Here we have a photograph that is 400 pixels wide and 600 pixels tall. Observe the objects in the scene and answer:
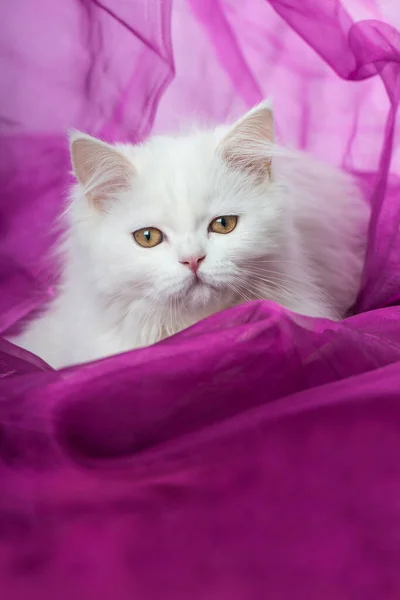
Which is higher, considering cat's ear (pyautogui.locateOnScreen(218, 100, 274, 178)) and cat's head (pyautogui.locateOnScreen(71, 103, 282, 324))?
cat's ear (pyautogui.locateOnScreen(218, 100, 274, 178))

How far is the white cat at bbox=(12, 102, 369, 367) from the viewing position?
93 cm

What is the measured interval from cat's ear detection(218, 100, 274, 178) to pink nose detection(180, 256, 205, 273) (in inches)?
8.1

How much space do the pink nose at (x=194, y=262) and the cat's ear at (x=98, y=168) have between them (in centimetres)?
19

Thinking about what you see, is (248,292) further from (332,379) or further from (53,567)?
(53,567)

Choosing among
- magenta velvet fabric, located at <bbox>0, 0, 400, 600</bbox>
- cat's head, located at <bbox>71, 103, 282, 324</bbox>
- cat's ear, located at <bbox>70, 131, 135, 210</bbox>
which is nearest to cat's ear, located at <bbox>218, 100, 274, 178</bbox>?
cat's head, located at <bbox>71, 103, 282, 324</bbox>

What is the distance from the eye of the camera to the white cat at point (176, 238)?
93 centimetres

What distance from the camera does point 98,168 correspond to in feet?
3.23

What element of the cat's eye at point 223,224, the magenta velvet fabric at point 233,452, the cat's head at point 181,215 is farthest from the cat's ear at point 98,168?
the magenta velvet fabric at point 233,452

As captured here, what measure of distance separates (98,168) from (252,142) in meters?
0.25

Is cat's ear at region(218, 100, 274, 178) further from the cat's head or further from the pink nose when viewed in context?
the pink nose

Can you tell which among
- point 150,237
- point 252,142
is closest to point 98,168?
point 150,237

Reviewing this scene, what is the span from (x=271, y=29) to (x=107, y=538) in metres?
1.13

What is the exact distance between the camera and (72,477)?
694mm

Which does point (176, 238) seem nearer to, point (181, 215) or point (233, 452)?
point (181, 215)
